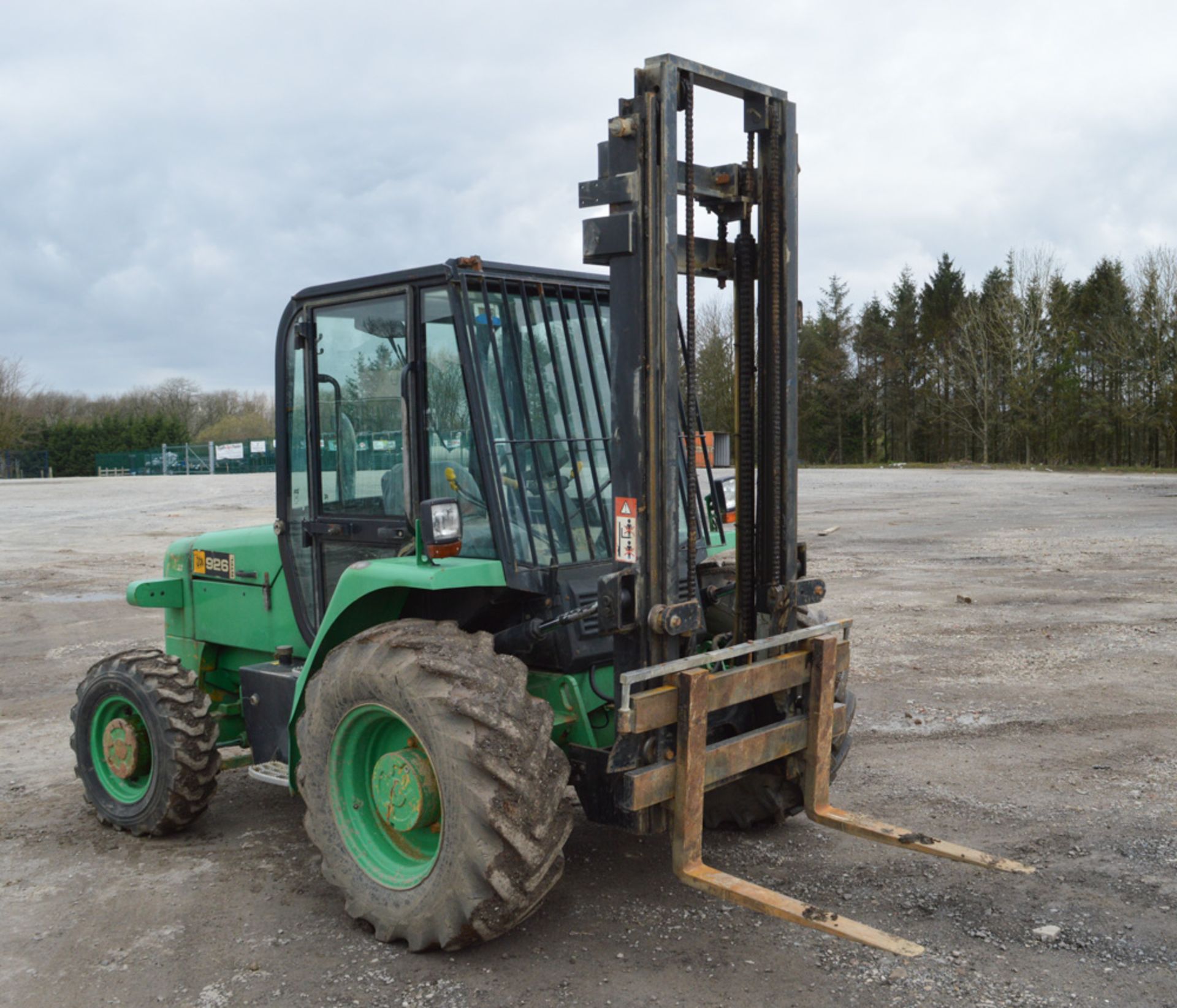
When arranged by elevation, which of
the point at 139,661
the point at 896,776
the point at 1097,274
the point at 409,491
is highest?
the point at 1097,274

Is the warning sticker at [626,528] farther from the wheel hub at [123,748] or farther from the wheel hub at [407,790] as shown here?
the wheel hub at [123,748]

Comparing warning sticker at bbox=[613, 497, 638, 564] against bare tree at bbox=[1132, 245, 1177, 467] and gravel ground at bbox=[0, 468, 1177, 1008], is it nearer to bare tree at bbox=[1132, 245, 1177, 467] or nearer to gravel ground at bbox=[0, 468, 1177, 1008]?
gravel ground at bbox=[0, 468, 1177, 1008]

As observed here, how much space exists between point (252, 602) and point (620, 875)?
7.91ft

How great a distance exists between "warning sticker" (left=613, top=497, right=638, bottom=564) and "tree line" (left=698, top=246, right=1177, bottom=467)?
106ft

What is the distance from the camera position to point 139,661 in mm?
5516

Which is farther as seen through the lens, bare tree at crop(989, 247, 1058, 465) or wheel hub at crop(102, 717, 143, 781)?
bare tree at crop(989, 247, 1058, 465)

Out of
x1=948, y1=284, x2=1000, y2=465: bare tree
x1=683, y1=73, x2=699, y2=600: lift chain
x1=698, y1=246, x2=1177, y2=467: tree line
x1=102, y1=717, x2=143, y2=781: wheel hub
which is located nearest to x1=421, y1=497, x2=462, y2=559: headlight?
x1=683, y1=73, x2=699, y2=600: lift chain

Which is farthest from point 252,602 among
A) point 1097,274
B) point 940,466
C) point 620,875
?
point 1097,274

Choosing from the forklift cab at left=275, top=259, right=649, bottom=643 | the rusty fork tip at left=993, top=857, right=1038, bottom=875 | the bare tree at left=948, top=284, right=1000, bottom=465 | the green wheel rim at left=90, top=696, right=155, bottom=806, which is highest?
the bare tree at left=948, top=284, right=1000, bottom=465

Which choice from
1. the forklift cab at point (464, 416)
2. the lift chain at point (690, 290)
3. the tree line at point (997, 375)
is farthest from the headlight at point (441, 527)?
the tree line at point (997, 375)

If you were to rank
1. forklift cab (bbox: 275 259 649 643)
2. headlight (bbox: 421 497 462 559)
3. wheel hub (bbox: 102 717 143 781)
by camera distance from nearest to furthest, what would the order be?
headlight (bbox: 421 497 462 559) < forklift cab (bbox: 275 259 649 643) < wheel hub (bbox: 102 717 143 781)

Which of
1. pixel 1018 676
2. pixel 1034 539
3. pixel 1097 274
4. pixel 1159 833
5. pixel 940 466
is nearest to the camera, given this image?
pixel 1159 833

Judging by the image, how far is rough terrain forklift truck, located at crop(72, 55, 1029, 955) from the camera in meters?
3.94

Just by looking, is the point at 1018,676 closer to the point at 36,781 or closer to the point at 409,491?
the point at 409,491
